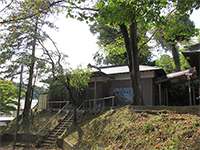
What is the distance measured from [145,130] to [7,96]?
1273 inches

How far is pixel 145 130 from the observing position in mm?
18625

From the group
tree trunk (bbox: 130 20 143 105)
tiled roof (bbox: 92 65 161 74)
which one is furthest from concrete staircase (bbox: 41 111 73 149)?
tree trunk (bbox: 130 20 143 105)

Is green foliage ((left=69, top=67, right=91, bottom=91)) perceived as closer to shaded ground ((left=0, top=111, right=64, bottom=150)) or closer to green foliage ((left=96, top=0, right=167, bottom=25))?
shaded ground ((left=0, top=111, right=64, bottom=150))

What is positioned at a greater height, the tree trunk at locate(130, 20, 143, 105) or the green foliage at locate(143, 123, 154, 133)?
the tree trunk at locate(130, 20, 143, 105)

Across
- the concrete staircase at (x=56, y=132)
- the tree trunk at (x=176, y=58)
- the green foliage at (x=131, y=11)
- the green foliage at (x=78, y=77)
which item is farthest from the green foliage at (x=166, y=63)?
the green foliage at (x=131, y=11)

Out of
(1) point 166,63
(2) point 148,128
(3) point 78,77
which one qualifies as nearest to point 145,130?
(2) point 148,128

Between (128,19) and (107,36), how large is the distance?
42916mm

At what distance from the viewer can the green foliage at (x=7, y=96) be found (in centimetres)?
4585

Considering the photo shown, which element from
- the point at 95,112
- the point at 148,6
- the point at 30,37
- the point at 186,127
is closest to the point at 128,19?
the point at 148,6

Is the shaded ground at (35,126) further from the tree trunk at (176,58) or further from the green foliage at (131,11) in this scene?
the tree trunk at (176,58)

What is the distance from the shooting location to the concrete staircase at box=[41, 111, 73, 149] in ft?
99.3

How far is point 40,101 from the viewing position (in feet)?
140

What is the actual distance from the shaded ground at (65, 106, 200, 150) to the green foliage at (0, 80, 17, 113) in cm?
2145

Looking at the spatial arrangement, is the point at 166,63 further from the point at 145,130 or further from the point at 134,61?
the point at 145,130
